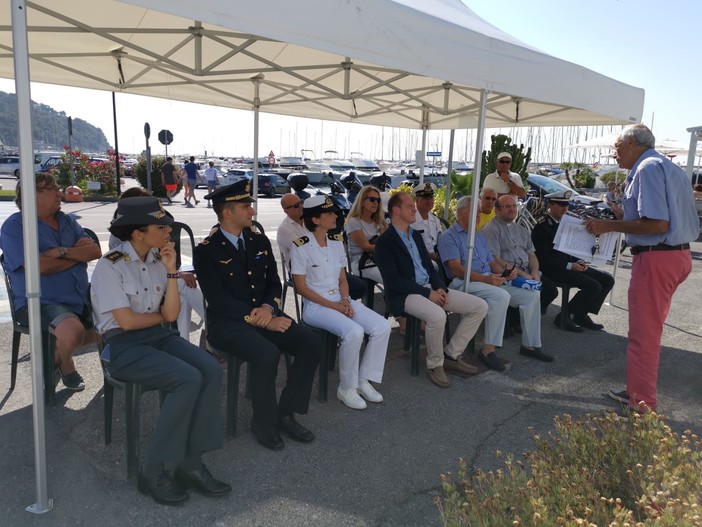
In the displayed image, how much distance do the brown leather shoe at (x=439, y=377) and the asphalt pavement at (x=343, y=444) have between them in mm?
54

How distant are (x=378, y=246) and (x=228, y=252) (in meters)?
1.33

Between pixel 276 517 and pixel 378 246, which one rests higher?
pixel 378 246

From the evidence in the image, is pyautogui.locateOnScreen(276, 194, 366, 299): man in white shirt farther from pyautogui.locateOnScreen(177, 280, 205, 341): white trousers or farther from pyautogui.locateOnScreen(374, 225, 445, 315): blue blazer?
pyautogui.locateOnScreen(177, 280, 205, 341): white trousers

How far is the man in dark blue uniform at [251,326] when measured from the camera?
3205mm

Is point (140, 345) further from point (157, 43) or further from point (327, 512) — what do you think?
point (157, 43)

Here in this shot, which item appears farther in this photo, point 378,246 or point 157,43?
point 157,43

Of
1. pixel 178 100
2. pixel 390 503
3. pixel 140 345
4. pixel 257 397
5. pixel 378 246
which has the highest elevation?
pixel 178 100

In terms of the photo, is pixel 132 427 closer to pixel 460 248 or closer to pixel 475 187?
pixel 475 187

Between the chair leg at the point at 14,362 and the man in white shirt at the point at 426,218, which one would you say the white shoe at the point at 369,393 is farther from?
the chair leg at the point at 14,362

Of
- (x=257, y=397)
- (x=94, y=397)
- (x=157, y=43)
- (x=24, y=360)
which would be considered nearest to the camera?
(x=257, y=397)

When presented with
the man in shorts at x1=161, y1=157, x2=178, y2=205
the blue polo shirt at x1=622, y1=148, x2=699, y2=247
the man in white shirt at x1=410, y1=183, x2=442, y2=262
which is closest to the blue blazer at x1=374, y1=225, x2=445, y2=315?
the man in white shirt at x1=410, y1=183, x2=442, y2=262

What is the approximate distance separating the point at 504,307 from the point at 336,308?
5.08ft

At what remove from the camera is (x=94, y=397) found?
372 centimetres

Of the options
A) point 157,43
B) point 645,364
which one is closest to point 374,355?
point 645,364
